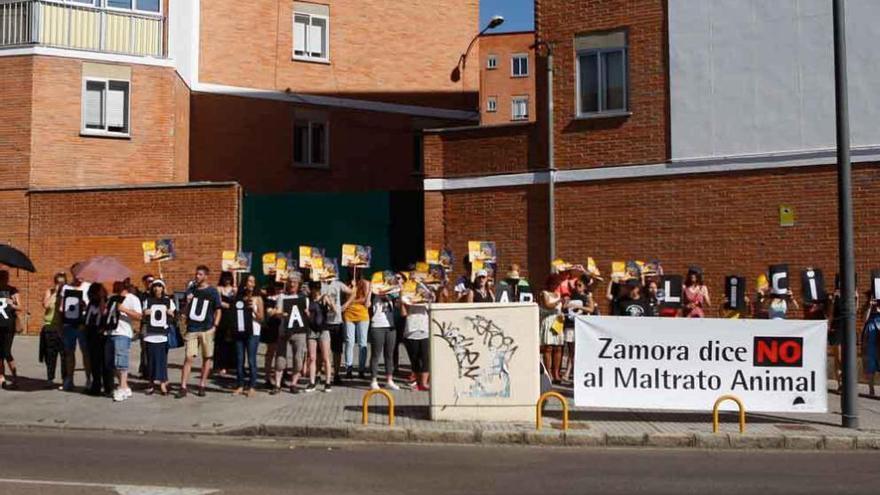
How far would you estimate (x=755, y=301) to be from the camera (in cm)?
1680

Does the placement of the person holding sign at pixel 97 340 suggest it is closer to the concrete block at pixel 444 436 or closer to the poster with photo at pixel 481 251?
the concrete block at pixel 444 436

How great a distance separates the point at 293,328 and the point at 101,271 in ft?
13.2

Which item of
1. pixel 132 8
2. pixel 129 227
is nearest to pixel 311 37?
pixel 132 8

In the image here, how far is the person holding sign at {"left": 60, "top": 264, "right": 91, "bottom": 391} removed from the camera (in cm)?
1477

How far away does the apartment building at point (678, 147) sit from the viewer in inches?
664

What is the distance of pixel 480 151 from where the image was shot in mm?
20016

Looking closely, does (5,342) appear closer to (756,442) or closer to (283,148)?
(756,442)

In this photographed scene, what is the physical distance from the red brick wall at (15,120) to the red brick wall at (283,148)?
5632 mm

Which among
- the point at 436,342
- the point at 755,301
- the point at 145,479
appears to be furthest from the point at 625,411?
the point at 145,479

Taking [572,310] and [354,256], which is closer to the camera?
[572,310]

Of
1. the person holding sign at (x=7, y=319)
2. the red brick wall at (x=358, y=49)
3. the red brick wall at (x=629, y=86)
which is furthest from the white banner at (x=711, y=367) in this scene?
the red brick wall at (x=358, y=49)

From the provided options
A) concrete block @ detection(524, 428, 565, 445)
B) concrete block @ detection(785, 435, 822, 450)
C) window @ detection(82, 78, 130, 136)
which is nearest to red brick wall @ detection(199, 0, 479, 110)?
window @ detection(82, 78, 130, 136)

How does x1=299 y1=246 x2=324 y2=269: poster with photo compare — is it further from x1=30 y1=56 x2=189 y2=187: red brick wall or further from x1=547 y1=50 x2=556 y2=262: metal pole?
x1=30 y1=56 x2=189 y2=187: red brick wall

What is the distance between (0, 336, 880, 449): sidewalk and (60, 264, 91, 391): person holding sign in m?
0.41
